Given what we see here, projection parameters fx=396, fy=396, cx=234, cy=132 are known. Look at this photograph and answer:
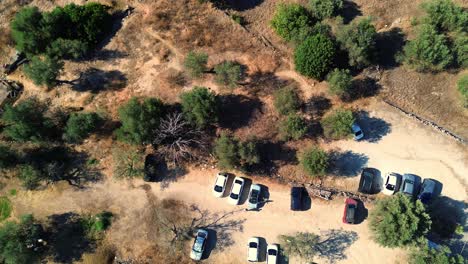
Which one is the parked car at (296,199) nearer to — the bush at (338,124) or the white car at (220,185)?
the bush at (338,124)

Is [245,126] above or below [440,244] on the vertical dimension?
above

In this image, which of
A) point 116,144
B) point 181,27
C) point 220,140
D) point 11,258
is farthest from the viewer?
point 181,27

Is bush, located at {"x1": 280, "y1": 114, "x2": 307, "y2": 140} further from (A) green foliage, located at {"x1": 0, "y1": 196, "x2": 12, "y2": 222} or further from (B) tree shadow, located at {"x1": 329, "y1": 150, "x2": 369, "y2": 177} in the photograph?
(A) green foliage, located at {"x1": 0, "y1": 196, "x2": 12, "y2": 222}

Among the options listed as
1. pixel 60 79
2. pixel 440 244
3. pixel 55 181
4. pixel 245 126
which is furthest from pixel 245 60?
pixel 440 244

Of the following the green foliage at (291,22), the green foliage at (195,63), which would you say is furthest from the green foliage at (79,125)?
the green foliage at (291,22)

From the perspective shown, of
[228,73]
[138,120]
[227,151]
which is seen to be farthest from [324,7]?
[138,120]

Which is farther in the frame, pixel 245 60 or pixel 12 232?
pixel 245 60

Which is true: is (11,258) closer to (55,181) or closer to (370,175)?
(55,181)
